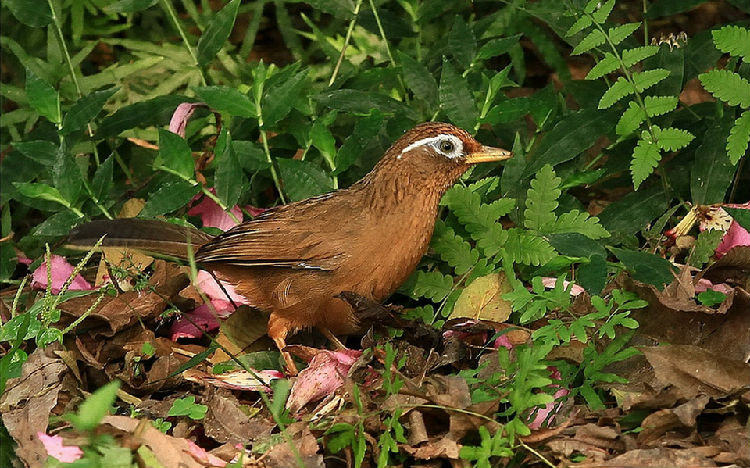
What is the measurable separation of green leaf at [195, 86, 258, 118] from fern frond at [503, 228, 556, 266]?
48.4 inches

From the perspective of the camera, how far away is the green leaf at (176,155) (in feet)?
14.4

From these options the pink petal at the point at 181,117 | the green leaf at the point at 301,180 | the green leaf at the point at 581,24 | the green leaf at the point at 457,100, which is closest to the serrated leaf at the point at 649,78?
the green leaf at the point at 581,24

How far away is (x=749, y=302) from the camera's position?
3.24 m

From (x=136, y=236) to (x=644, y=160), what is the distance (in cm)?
191

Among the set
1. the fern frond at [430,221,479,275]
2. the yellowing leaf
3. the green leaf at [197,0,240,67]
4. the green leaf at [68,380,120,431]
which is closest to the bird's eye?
the fern frond at [430,221,479,275]

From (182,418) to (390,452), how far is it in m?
0.75

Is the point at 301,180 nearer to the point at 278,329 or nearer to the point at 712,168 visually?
the point at 278,329

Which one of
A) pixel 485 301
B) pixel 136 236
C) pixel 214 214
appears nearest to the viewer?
pixel 485 301

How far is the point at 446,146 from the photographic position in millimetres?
4109

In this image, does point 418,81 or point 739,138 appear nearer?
point 739,138

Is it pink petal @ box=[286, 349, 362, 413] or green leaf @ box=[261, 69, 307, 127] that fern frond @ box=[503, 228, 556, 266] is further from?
green leaf @ box=[261, 69, 307, 127]

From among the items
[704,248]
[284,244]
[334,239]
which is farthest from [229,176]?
[704,248]

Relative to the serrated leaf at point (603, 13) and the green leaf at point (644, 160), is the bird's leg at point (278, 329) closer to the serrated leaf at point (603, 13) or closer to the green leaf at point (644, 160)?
the green leaf at point (644, 160)

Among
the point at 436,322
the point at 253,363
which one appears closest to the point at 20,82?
the point at 253,363
